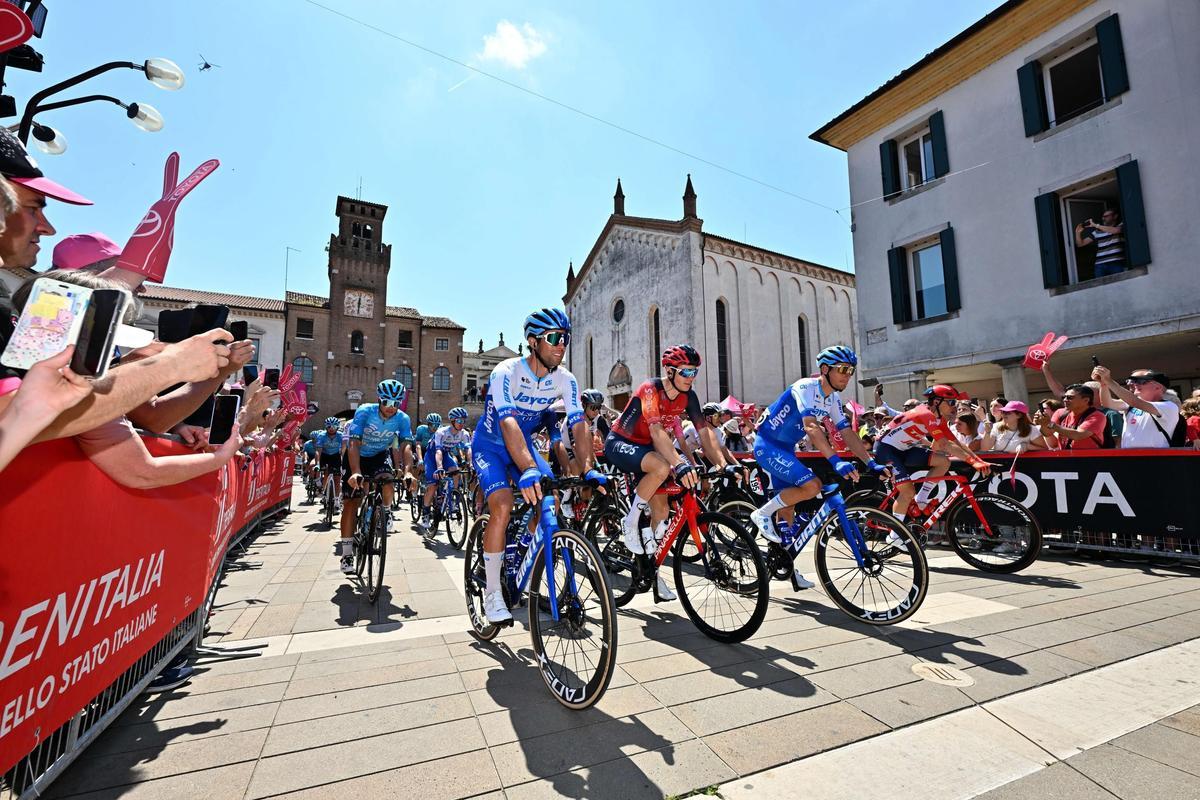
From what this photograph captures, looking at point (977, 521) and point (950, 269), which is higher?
point (950, 269)

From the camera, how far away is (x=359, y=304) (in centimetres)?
4691

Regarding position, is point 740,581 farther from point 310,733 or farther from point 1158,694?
point 310,733

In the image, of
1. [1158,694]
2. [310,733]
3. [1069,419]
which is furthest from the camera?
[1069,419]

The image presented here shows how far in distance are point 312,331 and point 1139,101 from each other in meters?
49.1

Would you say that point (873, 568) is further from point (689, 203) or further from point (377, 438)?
A: point (689, 203)

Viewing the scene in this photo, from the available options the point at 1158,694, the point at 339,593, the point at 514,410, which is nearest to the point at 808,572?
the point at 1158,694

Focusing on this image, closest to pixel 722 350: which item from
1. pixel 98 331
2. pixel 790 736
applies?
pixel 790 736

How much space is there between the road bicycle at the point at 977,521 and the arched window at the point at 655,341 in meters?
23.0

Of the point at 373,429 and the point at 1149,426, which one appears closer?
the point at 373,429

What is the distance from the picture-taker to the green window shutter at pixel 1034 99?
1209 centimetres

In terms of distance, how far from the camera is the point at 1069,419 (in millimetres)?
7254

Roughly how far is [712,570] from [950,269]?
43.3 ft

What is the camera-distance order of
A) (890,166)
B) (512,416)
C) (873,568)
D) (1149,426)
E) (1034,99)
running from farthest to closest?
1. (890,166)
2. (1034,99)
3. (1149,426)
4. (873,568)
5. (512,416)

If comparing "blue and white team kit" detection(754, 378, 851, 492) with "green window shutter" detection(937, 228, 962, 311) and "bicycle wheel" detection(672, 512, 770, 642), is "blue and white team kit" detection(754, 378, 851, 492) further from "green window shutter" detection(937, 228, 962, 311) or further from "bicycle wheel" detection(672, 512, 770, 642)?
"green window shutter" detection(937, 228, 962, 311)
